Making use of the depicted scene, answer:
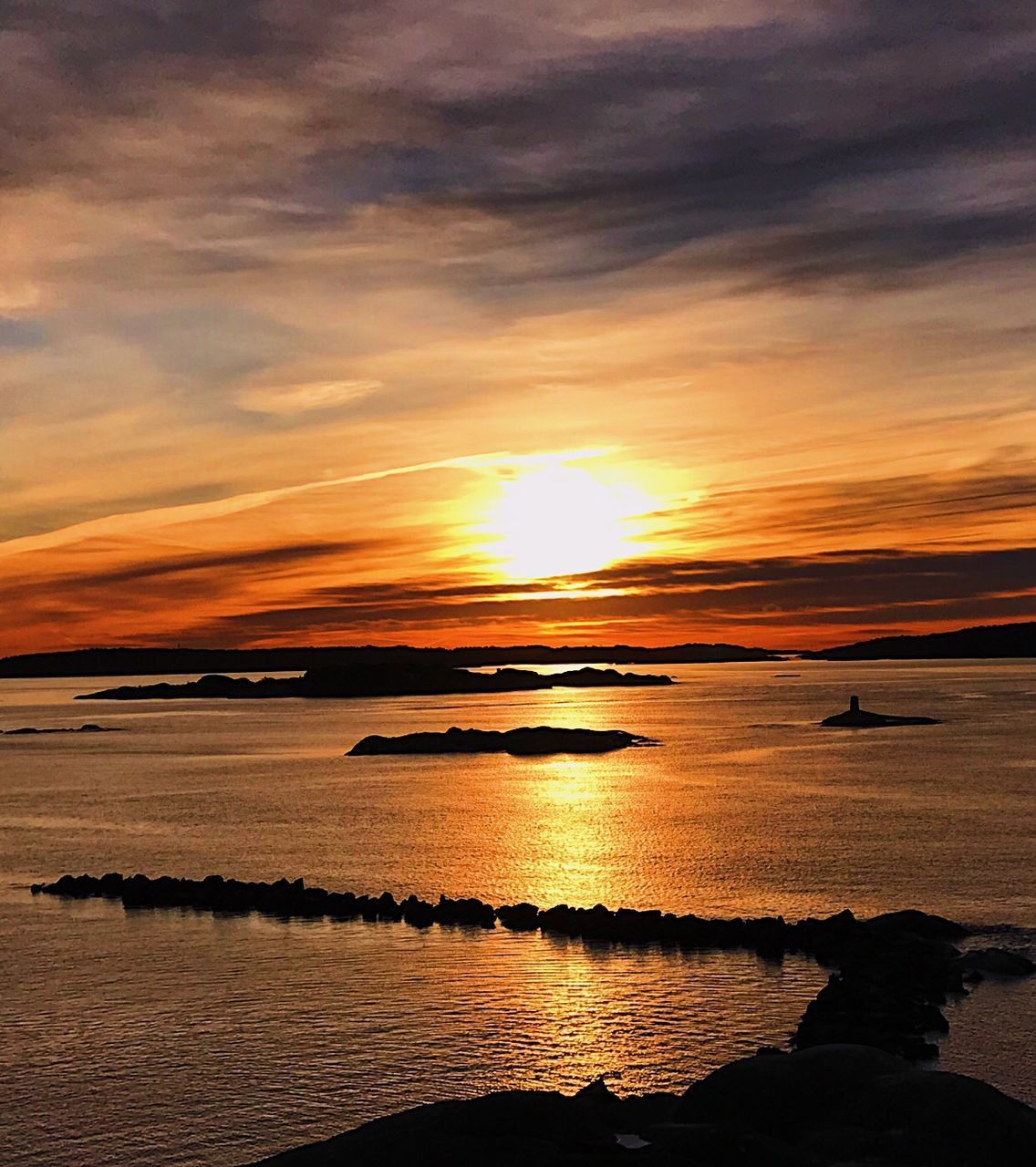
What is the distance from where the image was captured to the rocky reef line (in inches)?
1084

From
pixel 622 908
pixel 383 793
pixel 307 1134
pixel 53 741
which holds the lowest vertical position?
pixel 307 1134

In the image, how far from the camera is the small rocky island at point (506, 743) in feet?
403

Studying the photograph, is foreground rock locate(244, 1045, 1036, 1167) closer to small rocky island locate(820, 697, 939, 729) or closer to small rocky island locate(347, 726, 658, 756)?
small rocky island locate(347, 726, 658, 756)

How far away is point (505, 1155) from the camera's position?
53.7 ft

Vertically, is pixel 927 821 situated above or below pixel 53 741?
below

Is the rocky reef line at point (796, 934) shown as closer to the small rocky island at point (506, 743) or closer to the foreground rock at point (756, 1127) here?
the foreground rock at point (756, 1127)

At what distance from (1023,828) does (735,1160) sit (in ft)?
155

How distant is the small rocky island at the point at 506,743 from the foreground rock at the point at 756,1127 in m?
101

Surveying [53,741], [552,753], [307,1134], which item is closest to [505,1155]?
[307,1134]

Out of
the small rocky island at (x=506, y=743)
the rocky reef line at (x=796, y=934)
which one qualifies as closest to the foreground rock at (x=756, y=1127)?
the rocky reef line at (x=796, y=934)

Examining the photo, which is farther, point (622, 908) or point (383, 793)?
point (383, 793)

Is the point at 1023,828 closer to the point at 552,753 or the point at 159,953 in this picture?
the point at 159,953

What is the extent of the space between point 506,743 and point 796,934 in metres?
91.8

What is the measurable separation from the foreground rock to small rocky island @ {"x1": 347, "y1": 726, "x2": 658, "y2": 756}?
101 m
